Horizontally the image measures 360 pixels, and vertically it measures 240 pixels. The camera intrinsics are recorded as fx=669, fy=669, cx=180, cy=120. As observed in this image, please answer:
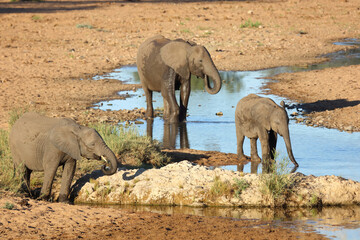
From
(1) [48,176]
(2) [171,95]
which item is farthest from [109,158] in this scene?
(2) [171,95]

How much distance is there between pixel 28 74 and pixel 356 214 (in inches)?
548

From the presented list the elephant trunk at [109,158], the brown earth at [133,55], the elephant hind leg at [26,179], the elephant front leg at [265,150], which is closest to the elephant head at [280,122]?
the elephant front leg at [265,150]

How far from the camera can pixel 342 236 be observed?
7641 millimetres

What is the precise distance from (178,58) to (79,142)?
618 centimetres

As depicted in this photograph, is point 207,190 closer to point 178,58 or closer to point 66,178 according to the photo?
point 66,178

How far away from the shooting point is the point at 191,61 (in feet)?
47.6

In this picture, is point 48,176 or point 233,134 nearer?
point 48,176

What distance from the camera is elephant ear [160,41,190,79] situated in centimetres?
1462

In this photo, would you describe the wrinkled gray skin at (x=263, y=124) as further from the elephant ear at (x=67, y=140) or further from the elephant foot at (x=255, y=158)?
the elephant ear at (x=67, y=140)

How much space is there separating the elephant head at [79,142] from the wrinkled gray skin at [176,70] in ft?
18.9

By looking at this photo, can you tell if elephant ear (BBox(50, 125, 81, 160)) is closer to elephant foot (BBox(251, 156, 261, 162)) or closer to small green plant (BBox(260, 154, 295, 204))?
small green plant (BBox(260, 154, 295, 204))

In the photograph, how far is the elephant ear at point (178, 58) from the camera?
14625 millimetres

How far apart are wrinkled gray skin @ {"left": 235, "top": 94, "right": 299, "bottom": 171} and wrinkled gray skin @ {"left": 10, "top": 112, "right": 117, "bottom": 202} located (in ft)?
9.81

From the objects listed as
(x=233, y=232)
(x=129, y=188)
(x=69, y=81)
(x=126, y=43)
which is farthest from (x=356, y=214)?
(x=126, y=43)
